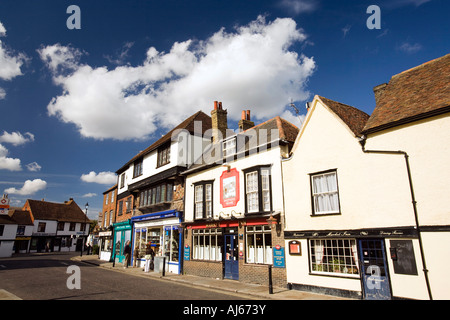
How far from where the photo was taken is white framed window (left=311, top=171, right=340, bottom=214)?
11867 mm

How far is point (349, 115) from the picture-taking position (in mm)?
13398

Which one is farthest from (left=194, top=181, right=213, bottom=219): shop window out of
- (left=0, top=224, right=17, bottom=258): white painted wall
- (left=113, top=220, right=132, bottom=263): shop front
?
(left=0, top=224, right=17, bottom=258): white painted wall

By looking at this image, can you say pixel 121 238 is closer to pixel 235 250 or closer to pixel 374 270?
pixel 235 250

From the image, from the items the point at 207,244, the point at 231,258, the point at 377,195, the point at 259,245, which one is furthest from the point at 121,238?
the point at 377,195

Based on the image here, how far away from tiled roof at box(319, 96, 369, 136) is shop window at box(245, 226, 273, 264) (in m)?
6.14

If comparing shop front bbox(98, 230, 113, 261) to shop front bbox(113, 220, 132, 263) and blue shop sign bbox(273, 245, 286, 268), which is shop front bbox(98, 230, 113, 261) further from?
blue shop sign bbox(273, 245, 286, 268)

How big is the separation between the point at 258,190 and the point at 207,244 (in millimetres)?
5495

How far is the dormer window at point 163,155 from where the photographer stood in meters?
22.9

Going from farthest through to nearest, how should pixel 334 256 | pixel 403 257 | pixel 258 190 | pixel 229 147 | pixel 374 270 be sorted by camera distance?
pixel 229 147
pixel 258 190
pixel 334 256
pixel 374 270
pixel 403 257

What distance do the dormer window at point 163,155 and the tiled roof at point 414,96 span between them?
15258 mm

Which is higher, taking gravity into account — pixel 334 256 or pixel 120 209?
pixel 120 209

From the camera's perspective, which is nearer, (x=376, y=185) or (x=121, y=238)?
(x=376, y=185)
